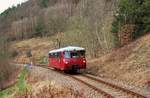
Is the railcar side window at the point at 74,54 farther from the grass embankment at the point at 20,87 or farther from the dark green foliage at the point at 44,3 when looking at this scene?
the dark green foliage at the point at 44,3

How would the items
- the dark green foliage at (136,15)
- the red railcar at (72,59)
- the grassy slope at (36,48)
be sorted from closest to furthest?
the dark green foliage at (136,15)
the red railcar at (72,59)
the grassy slope at (36,48)

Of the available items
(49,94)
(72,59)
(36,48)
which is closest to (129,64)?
(72,59)

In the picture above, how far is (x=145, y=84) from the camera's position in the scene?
24.9 m

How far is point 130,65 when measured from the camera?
3203 cm

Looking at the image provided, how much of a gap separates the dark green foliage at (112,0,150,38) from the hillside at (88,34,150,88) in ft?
5.32

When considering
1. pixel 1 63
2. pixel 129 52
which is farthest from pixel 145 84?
pixel 1 63

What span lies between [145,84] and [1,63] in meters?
43.7

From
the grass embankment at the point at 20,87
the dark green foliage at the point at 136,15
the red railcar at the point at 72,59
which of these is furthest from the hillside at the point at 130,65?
the grass embankment at the point at 20,87

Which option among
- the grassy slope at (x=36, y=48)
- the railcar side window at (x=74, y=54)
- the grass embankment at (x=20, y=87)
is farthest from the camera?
the grassy slope at (x=36, y=48)

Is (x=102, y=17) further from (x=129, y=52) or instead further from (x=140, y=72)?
(x=140, y=72)

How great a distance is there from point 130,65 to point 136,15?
308 inches

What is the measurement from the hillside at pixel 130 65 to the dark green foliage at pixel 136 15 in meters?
1.62

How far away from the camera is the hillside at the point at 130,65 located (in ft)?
91.0

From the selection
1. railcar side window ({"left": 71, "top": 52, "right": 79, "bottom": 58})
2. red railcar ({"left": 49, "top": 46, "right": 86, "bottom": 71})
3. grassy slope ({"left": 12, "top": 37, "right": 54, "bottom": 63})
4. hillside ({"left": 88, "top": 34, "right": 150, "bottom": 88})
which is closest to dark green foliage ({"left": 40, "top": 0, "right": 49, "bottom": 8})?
grassy slope ({"left": 12, "top": 37, "right": 54, "bottom": 63})
